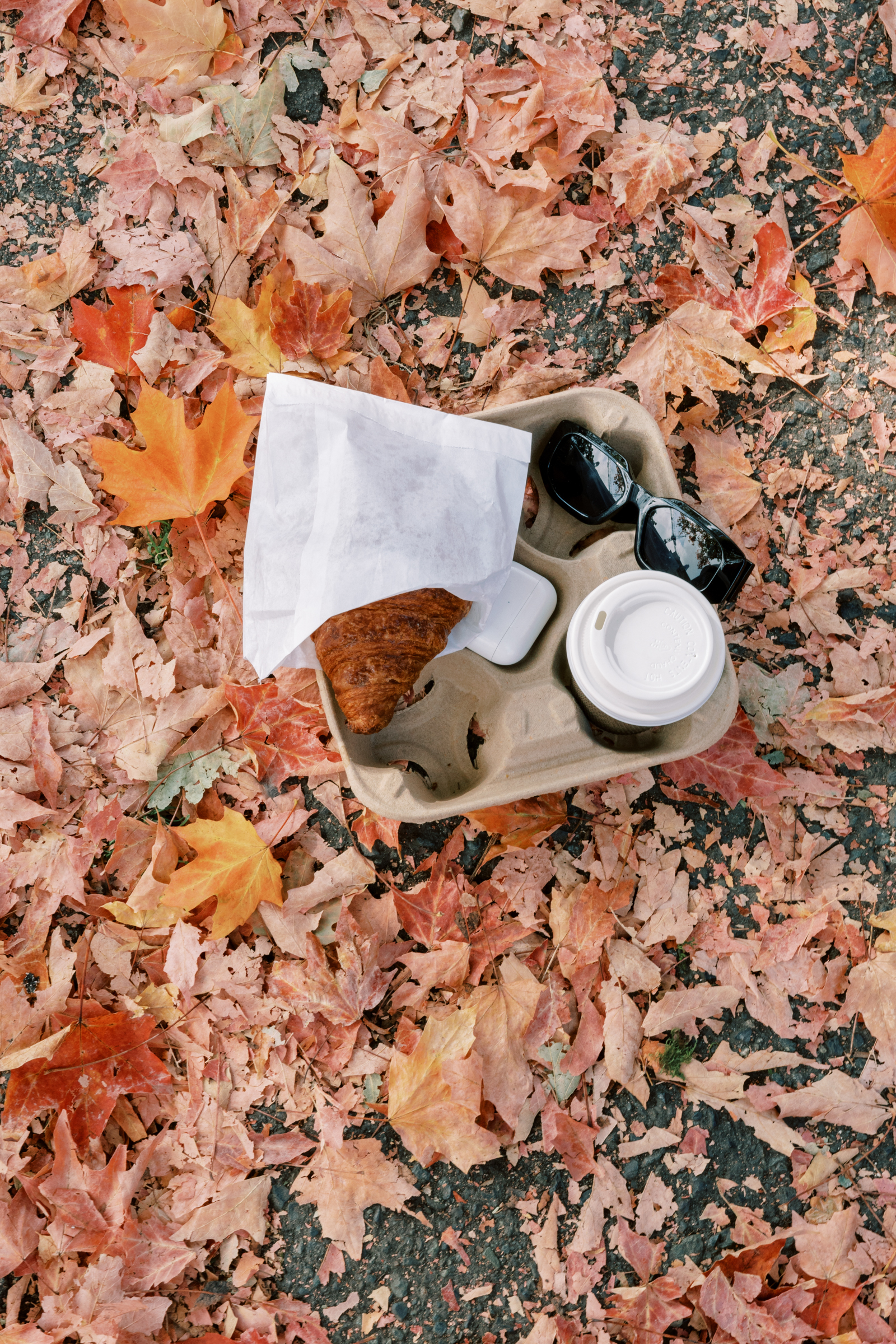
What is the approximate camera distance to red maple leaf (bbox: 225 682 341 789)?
5.80 feet

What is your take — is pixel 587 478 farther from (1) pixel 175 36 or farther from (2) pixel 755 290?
(1) pixel 175 36

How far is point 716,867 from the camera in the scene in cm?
183

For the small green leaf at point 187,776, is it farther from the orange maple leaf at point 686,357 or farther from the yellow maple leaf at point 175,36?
the yellow maple leaf at point 175,36

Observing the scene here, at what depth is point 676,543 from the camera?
5.11 ft

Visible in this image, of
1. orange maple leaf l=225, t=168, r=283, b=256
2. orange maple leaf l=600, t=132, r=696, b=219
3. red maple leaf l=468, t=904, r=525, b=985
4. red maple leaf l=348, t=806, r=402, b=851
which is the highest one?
orange maple leaf l=600, t=132, r=696, b=219

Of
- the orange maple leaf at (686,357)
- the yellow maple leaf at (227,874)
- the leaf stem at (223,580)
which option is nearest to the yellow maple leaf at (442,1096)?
the yellow maple leaf at (227,874)

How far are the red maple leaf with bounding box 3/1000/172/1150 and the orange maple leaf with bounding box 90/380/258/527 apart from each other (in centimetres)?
95

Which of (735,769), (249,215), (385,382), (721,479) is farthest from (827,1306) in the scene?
(249,215)

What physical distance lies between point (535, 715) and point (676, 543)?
0.39 meters

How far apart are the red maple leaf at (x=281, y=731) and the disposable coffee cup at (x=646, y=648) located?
1.85 ft

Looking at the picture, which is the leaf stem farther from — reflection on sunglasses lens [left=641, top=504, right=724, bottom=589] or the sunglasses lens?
reflection on sunglasses lens [left=641, top=504, right=724, bottom=589]

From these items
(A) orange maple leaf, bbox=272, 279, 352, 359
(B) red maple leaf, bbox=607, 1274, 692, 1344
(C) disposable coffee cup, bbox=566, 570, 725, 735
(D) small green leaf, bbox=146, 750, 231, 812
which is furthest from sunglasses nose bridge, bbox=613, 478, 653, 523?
(B) red maple leaf, bbox=607, 1274, 692, 1344

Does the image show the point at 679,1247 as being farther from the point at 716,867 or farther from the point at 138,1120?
the point at 138,1120

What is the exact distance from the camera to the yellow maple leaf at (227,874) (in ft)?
5.60
